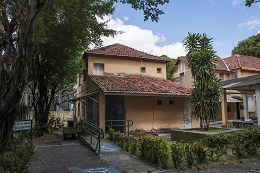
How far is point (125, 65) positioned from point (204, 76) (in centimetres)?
807

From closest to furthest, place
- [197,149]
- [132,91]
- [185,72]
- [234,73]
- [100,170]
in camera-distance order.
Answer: [100,170]
[197,149]
[132,91]
[234,73]
[185,72]

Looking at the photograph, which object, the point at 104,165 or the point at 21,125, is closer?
the point at 104,165

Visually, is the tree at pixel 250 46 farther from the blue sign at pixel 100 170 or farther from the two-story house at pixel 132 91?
the blue sign at pixel 100 170

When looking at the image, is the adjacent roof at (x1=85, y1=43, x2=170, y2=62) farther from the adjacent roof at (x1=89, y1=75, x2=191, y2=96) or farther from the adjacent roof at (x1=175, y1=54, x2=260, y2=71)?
the adjacent roof at (x1=175, y1=54, x2=260, y2=71)

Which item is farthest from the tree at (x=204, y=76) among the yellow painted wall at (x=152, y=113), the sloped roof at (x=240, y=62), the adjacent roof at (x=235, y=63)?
the sloped roof at (x=240, y=62)

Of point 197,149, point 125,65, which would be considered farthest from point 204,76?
point 125,65

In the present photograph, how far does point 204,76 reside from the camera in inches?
394

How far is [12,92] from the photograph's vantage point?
4867 millimetres

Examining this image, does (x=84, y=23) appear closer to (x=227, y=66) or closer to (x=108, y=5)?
(x=108, y=5)

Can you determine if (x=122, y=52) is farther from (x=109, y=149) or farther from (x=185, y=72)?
(x=185, y=72)

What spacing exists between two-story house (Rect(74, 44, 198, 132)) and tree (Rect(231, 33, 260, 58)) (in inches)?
826

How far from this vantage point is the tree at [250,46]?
31.1 m

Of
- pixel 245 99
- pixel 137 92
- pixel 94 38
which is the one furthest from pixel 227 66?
pixel 94 38

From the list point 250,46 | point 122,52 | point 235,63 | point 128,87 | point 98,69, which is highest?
point 250,46
